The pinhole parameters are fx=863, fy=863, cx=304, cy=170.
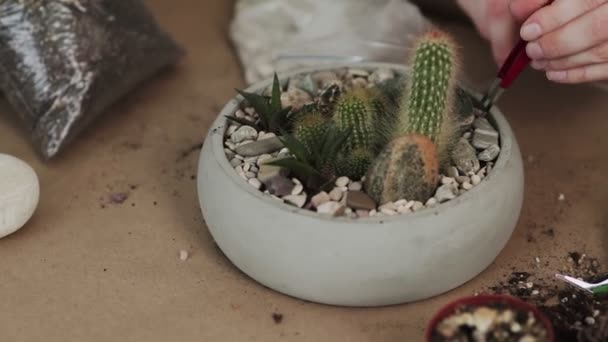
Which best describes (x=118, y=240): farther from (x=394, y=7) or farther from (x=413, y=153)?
(x=394, y=7)

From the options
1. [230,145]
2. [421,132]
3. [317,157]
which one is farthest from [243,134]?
[421,132]

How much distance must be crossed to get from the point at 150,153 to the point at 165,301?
37 cm

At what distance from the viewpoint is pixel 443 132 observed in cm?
111

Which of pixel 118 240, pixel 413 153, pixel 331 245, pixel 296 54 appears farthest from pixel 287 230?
pixel 296 54

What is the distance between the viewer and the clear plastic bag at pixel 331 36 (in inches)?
61.4

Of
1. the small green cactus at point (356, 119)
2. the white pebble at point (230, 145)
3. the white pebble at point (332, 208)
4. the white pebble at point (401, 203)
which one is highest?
the small green cactus at point (356, 119)

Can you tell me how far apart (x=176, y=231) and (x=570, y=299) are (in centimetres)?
55

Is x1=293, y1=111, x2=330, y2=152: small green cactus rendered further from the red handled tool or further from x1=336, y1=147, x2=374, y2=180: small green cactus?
the red handled tool

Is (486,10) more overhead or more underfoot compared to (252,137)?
more overhead

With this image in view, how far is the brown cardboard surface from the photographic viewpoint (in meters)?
1.08

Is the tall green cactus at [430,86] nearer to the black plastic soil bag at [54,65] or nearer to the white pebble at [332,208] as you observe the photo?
the white pebble at [332,208]

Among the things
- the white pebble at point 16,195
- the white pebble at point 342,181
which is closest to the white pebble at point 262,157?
the white pebble at point 342,181

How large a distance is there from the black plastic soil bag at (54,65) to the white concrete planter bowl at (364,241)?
39cm

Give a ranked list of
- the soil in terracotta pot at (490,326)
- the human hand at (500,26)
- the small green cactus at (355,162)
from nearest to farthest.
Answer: the soil in terracotta pot at (490,326) → the small green cactus at (355,162) → the human hand at (500,26)
